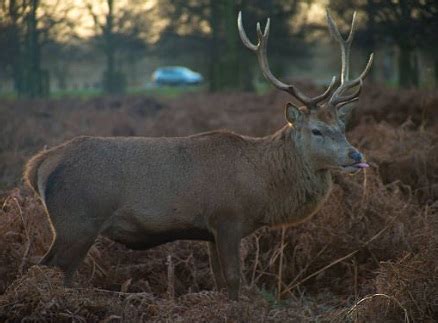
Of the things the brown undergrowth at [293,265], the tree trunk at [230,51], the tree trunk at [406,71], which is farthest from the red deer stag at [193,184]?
the tree trunk at [230,51]

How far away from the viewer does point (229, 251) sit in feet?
22.3

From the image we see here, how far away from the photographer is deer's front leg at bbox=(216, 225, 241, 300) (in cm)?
681

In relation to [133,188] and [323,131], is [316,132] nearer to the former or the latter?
[323,131]

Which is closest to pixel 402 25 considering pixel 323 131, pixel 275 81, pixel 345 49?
pixel 345 49

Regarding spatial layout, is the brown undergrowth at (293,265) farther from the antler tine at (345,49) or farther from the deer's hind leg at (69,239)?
the antler tine at (345,49)

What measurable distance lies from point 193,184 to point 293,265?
172 centimetres

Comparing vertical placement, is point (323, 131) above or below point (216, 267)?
above

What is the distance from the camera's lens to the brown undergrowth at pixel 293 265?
5680 mm

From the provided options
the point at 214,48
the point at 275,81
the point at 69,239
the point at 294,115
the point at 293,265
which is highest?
the point at 275,81

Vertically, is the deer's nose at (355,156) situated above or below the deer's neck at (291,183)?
above

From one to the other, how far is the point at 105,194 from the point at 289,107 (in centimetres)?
199

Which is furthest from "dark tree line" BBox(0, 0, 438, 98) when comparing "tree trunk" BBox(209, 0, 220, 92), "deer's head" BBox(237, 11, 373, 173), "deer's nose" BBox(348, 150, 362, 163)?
"deer's nose" BBox(348, 150, 362, 163)

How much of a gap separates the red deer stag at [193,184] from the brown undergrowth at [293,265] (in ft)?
1.45

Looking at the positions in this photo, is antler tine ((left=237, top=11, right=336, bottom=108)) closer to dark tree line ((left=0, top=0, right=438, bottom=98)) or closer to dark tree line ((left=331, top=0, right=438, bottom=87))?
dark tree line ((left=331, top=0, right=438, bottom=87))
